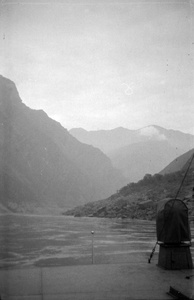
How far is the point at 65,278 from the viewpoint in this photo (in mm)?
6223

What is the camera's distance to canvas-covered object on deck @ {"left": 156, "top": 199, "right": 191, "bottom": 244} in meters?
7.21

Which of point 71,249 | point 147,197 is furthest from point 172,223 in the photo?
point 147,197

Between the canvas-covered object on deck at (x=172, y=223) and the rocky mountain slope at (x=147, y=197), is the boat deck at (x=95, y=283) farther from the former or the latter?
the rocky mountain slope at (x=147, y=197)

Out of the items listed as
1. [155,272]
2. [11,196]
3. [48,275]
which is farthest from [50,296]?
[11,196]

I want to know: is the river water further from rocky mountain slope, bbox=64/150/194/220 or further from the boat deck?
rocky mountain slope, bbox=64/150/194/220

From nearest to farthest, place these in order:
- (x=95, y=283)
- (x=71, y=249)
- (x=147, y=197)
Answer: (x=95, y=283) < (x=71, y=249) < (x=147, y=197)

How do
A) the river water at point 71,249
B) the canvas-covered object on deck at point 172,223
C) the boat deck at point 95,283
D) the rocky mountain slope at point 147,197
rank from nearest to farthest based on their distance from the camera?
the boat deck at point 95,283, the canvas-covered object on deck at point 172,223, the river water at point 71,249, the rocky mountain slope at point 147,197

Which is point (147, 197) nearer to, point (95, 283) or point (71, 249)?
point (71, 249)

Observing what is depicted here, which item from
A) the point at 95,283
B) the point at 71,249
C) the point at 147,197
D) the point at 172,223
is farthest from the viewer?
the point at 147,197

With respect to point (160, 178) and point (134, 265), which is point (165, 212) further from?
point (160, 178)

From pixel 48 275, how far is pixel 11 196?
170581mm

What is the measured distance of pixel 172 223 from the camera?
729 centimetres

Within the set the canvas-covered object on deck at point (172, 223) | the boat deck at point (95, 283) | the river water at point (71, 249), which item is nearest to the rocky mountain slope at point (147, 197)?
the river water at point (71, 249)

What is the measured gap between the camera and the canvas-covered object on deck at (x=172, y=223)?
23.7ft
